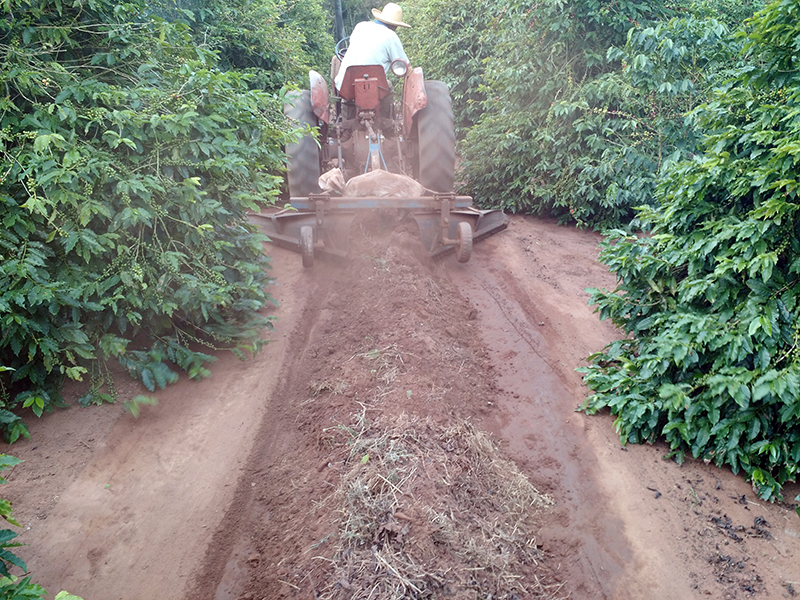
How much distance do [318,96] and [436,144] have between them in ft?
4.85

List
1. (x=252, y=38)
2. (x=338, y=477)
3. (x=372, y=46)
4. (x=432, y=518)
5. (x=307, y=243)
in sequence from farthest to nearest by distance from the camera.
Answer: (x=252, y=38), (x=372, y=46), (x=307, y=243), (x=338, y=477), (x=432, y=518)

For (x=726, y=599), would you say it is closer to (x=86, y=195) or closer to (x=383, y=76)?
(x=86, y=195)

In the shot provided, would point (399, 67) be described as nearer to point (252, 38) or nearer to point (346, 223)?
point (346, 223)

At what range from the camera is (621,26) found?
7.25 m

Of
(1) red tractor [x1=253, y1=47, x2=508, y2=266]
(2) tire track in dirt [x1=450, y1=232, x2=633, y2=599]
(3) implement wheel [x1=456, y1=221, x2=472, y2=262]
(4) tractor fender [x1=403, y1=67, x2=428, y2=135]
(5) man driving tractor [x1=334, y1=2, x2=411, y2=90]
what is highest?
(5) man driving tractor [x1=334, y1=2, x2=411, y2=90]

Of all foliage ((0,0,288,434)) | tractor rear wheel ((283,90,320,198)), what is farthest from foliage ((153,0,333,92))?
foliage ((0,0,288,434))

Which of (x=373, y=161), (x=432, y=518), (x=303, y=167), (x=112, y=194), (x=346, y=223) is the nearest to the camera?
(x=432, y=518)

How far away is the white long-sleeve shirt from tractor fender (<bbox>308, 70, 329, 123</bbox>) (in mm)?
420

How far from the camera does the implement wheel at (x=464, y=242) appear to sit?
19.8 ft

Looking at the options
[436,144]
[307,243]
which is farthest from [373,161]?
[307,243]

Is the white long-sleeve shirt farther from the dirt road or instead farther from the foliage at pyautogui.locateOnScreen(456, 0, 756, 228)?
the dirt road

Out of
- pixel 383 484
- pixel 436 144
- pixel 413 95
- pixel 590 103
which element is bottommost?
pixel 383 484

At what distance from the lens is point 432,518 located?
2.75 metres

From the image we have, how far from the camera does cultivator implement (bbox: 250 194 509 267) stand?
576cm
